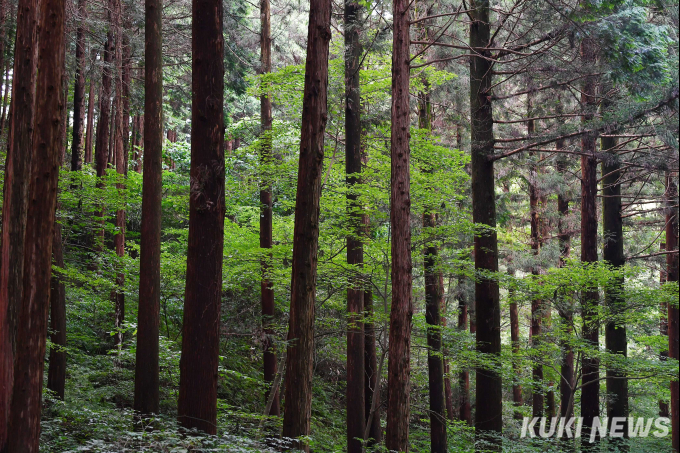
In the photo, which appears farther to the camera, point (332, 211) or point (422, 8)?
point (422, 8)

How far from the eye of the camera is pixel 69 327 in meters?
12.8

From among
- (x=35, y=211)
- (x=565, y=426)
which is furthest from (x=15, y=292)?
(x=565, y=426)

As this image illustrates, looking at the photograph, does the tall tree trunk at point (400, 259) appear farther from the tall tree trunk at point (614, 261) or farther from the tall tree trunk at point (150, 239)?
the tall tree trunk at point (614, 261)

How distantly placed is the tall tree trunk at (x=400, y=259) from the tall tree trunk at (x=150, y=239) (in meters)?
3.90

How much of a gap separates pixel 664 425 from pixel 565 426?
14.5ft

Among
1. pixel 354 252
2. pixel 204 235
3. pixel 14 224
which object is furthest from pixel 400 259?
pixel 14 224

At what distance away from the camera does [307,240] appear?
6.48 m

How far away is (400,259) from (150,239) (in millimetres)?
4210

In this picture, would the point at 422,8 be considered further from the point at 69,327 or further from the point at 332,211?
the point at 69,327

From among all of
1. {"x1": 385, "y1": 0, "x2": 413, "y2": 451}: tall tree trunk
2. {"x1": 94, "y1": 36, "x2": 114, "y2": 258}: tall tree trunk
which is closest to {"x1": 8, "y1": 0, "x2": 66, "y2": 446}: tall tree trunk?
{"x1": 385, "y1": 0, "x2": 413, "y2": 451}: tall tree trunk

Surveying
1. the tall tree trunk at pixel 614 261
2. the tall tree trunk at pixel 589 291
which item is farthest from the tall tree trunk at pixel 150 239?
the tall tree trunk at pixel 614 261

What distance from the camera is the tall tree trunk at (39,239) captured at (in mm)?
4988

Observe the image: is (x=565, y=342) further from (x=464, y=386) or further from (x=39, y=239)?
(x=39, y=239)

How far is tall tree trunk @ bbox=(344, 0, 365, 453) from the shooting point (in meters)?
11.1
